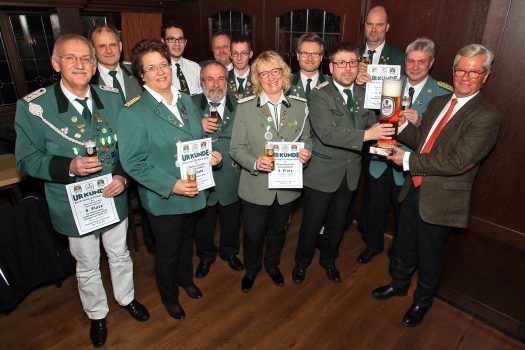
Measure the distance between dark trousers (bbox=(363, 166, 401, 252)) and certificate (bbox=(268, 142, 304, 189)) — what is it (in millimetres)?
899

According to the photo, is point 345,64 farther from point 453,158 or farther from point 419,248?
point 419,248

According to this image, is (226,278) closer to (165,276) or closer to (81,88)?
(165,276)

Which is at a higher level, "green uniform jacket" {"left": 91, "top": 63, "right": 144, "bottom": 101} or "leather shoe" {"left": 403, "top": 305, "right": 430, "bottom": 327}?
"green uniform jacket" {"left": 91, "top": 63, "right": 144, "bottom": 101}

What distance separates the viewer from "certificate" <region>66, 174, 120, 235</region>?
1895 mm

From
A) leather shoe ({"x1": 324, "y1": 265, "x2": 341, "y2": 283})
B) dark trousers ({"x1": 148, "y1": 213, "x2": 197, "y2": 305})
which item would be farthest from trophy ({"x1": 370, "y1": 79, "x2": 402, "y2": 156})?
dark trousers ({"x1": 148, "y1": 213, "x2": 197, "y2": 305})

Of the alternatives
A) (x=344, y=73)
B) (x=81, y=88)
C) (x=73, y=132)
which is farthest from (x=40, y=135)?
(x=344, y=73)

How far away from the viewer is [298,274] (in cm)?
288

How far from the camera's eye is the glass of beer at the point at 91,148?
1.82 metres

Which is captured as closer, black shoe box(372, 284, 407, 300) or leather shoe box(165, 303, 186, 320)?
leather shoe box(165, 303, 186, 320)

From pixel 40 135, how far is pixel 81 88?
13.1 inches

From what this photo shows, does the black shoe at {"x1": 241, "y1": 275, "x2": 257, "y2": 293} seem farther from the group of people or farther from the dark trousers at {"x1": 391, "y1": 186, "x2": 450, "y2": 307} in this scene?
the dark trousers at {"x1": 391, "y1": 186, "x2": 450, "y2": 307}

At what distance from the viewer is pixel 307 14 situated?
3.73m

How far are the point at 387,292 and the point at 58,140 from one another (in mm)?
2513

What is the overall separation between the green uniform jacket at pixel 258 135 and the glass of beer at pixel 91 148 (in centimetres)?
86
